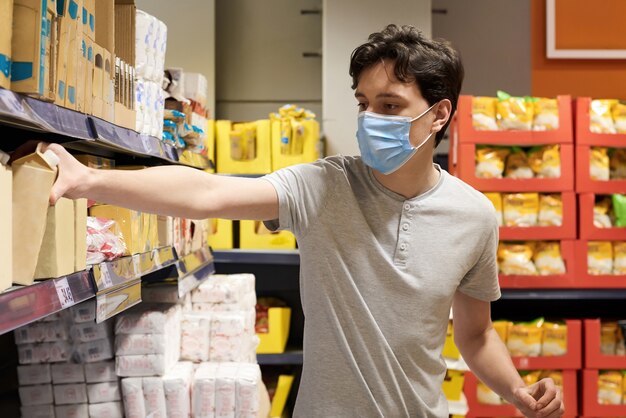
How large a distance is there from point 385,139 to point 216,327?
1.56 metres

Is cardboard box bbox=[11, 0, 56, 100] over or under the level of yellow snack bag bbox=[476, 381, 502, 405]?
over

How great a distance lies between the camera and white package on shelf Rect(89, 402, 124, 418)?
269 cm

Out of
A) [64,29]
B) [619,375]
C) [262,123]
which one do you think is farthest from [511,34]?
[64,29]

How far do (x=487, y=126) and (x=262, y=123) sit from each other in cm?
138

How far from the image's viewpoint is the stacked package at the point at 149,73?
2609 millimetres

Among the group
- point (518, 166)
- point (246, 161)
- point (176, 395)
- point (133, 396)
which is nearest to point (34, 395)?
point (133, 396)

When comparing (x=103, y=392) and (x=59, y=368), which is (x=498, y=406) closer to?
(x=103, y=392)

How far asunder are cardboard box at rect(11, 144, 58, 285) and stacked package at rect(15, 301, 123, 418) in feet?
3.39

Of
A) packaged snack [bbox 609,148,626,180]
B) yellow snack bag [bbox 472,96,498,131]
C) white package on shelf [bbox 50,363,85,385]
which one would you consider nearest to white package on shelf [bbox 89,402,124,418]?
white package on shelf [bbox 50,363,85,385]

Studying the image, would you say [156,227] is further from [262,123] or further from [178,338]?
[262,123]

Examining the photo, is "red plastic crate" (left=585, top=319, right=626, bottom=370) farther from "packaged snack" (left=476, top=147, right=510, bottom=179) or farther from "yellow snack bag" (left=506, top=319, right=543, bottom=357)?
"packaged snack" (left=476, top=147, right=510, bottom=179)

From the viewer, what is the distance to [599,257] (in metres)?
4.57

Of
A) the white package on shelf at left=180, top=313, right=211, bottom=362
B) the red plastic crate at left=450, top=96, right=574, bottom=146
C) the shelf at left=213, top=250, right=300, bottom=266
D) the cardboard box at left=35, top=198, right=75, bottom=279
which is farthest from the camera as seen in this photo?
the shelf at left=213, top=250, right=300, bottom=266

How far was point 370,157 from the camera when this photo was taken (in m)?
1.99
